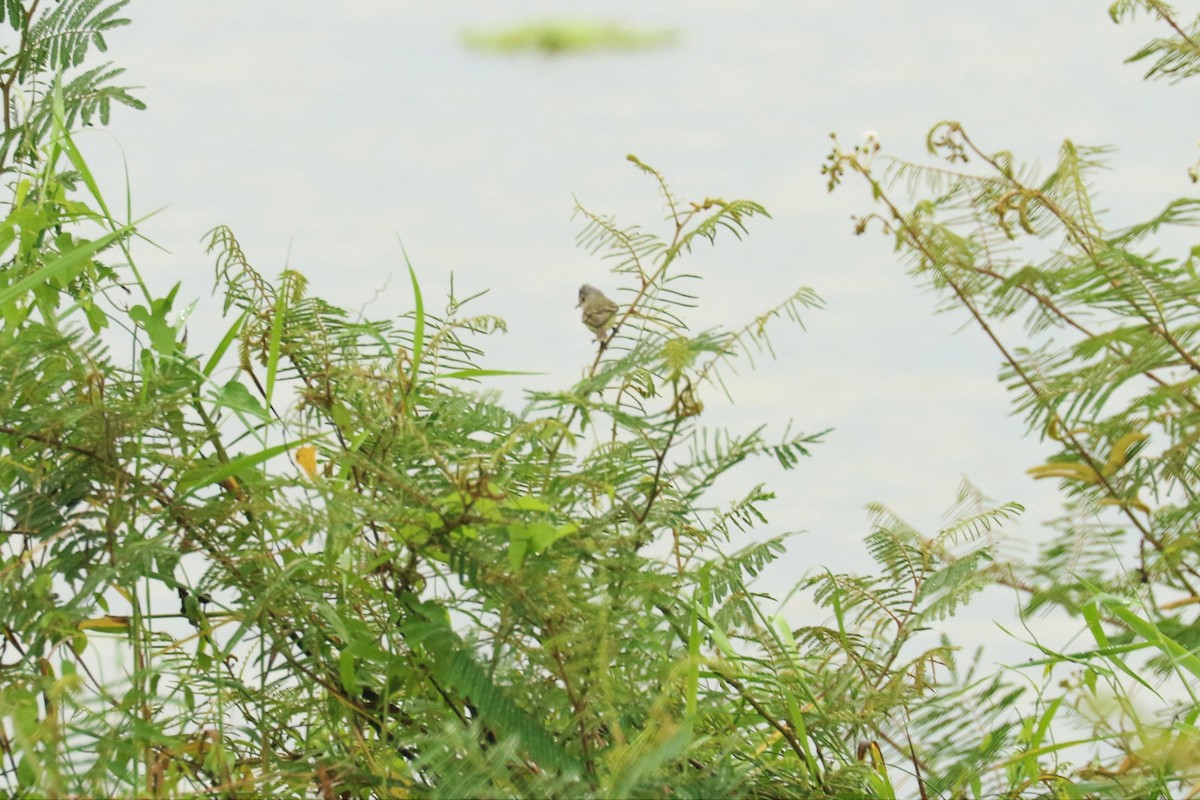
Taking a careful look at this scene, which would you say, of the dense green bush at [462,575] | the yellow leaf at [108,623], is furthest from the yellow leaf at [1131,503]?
the yellow leaf at [108,623]

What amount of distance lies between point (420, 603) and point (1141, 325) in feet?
2.63

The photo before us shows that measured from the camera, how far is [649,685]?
101 centimetres

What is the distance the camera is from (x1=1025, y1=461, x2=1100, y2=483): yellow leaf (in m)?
1.45

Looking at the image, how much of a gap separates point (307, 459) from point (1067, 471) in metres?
0.85

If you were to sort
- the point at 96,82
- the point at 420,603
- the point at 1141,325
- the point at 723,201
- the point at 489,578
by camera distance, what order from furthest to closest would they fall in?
the point at 96,82 < the point at 1141,325 < the point at 723,201 < the point at 420,603 < the point at 489,578

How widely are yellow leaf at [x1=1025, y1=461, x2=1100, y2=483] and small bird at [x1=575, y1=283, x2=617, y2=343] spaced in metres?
0.59

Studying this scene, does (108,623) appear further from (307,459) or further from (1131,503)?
(1131,503)

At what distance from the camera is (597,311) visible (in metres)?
1.17

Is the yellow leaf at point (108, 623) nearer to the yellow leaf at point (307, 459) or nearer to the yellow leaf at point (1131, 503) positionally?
the yellow leaf at point (307, 459)

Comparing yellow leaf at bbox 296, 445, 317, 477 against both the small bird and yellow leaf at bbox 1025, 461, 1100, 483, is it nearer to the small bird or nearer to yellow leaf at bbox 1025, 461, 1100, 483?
the small bird

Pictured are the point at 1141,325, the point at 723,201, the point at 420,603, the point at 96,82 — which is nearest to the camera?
the point at 420,603

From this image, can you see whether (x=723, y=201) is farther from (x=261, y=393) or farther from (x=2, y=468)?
(x=2, y=468)

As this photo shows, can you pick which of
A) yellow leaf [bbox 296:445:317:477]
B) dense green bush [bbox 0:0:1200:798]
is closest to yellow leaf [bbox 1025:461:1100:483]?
dense green bush [bbox 0:0:1200:798]

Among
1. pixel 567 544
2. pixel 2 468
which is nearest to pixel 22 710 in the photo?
pixel 2 468
